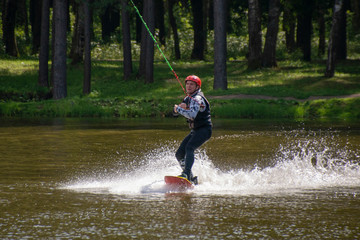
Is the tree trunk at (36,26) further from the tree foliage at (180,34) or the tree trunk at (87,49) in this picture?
the tree trunk at (87,49)

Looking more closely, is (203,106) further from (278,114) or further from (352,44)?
(352,44)

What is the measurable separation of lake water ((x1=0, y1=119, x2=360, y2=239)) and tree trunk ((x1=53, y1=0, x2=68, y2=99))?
1190 centimetres

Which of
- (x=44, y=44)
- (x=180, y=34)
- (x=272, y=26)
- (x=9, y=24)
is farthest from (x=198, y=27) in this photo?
(x=180, y=34)

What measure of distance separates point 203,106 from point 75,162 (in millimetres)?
4057

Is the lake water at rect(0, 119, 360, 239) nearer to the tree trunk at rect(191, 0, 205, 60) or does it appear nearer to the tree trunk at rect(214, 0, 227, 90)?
the tree trunk at rect(214, 0, 227, 90)

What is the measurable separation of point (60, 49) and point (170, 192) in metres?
21.5

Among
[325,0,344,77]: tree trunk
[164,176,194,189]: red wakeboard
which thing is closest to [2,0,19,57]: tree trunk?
[325,0,344,77]: tree trunk

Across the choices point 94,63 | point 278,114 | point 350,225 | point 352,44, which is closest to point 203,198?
point 350,225

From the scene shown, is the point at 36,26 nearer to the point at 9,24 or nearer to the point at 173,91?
the point at 9,24

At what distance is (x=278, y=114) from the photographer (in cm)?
2539

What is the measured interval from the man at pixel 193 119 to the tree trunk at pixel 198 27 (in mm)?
33608

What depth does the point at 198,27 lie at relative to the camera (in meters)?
43.4

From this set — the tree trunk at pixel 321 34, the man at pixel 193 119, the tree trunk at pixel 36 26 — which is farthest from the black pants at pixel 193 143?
the tree trunk at pixel 321 34

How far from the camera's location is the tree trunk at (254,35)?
3541cm
